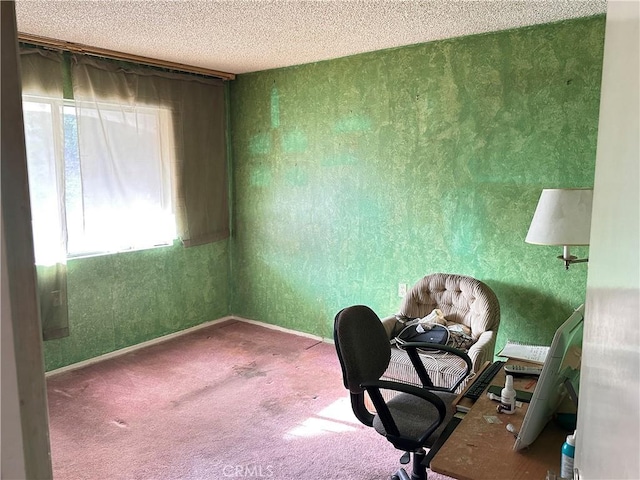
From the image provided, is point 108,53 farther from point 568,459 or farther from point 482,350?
point 568,459

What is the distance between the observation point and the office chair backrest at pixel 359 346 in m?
2.08

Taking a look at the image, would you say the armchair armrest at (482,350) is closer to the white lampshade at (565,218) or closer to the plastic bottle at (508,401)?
the white lampshade at (565,218)

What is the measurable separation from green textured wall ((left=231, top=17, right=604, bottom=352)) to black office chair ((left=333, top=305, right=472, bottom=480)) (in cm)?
128

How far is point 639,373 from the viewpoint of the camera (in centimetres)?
52

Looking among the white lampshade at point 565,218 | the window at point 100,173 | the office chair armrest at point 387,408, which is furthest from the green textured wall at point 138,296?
the white lampshade at point 565,218

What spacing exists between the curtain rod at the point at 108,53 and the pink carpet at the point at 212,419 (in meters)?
2.42

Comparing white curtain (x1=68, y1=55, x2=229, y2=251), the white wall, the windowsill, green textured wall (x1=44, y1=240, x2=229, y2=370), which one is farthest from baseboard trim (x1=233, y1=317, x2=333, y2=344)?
the white wall

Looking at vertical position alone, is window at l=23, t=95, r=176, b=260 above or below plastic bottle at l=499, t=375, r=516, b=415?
above

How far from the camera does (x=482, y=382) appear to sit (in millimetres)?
1957

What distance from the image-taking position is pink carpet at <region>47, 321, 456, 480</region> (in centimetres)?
246

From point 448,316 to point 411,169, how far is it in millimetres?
1168

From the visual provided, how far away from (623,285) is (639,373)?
0.41 feet

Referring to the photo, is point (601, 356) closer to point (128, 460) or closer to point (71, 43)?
point (128, 460)

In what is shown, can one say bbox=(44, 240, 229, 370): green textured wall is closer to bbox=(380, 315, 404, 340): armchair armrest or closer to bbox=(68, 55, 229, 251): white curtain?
bbox=(68, 55, 229, 251): white curtain
